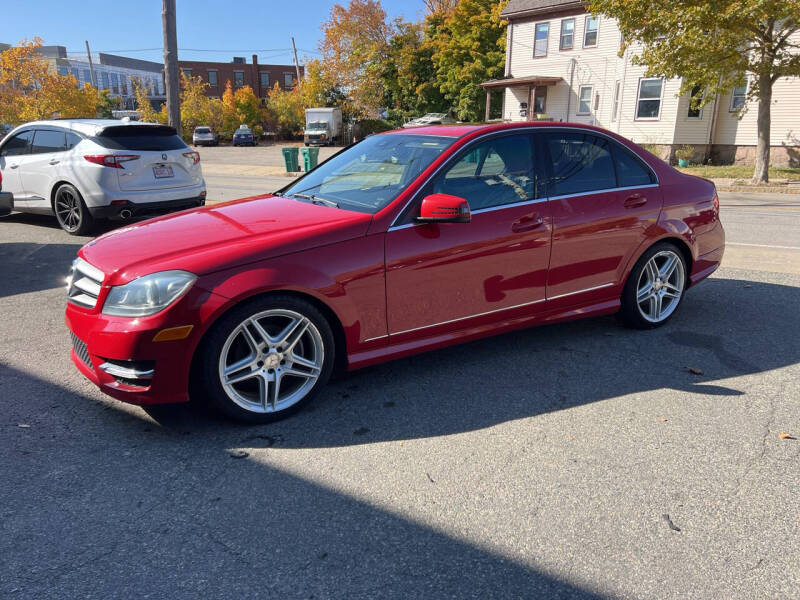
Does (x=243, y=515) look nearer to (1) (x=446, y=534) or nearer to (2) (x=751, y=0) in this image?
(1) (x=446, y=534)

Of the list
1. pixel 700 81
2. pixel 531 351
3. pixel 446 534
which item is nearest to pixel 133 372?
pixel 446 534

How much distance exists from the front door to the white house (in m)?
Result: 19.6

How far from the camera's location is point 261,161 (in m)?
32.8

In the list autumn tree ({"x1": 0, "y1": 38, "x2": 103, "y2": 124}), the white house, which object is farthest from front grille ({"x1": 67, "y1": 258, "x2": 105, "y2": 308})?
autumn tree ({"x1": 0, "y1": 38, "x2": 103, "y2": 124})

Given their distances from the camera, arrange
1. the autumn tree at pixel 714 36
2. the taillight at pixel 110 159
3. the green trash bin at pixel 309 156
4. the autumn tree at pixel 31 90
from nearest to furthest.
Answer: the taillight at pixel 110 159
the autumn tree at pixel 714 36
the green trash bin at pixel 309 156
the autumn tree at pixel 31 90

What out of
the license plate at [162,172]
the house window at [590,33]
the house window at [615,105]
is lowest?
the license plate at [162,172]

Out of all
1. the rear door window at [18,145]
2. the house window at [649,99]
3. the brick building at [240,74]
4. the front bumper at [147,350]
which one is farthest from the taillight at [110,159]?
the brick building at [240,74]

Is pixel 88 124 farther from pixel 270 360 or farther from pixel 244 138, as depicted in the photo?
pixel 244 138

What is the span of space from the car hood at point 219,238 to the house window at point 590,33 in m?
28.9

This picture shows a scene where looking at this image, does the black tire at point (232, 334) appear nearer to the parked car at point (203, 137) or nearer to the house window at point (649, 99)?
the house window at point (649, 99)

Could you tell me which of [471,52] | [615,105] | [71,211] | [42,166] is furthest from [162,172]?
[471,52]

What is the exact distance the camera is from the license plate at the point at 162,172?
875cm

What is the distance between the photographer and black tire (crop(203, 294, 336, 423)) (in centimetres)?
325

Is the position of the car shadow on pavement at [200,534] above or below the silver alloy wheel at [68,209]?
below
